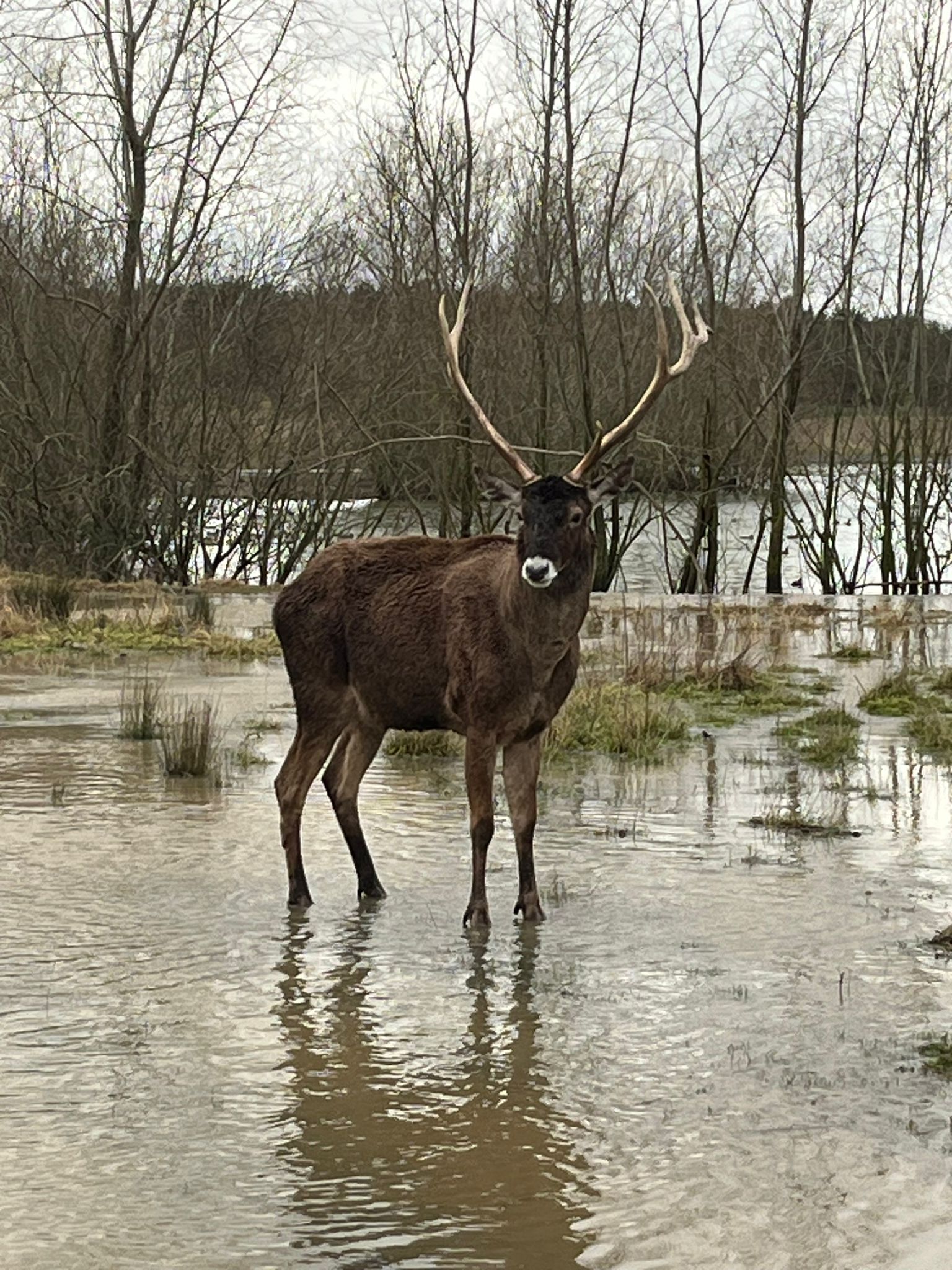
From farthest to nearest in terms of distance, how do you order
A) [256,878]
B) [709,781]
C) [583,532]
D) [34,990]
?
[709,781]
[256,878]
[583,532]
[34,990]

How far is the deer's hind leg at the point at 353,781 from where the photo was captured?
7754mm

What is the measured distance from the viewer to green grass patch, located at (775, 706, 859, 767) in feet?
37.6

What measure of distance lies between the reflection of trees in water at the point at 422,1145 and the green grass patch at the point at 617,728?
5383 mm

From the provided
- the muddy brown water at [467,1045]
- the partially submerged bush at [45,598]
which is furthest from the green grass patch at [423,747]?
the partially submerged bush at [45,598]

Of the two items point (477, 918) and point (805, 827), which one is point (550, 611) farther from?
point (805, 827)

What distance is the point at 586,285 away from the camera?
30406 mm

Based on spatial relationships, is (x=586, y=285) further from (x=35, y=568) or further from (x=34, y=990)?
(x=34, y=990)

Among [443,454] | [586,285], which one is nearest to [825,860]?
[443,454]

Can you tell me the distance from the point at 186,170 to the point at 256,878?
627 inches

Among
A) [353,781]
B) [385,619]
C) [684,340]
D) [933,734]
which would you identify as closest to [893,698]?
[933,734]

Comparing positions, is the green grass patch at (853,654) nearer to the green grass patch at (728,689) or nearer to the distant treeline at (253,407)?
the green grass patch at (728,689)

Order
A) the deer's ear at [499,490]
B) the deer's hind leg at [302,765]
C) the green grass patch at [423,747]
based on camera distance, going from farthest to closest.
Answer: the green grass patch at [423,747] < the deer's hind leg at [302,765] < the deer's ear at [499,490]

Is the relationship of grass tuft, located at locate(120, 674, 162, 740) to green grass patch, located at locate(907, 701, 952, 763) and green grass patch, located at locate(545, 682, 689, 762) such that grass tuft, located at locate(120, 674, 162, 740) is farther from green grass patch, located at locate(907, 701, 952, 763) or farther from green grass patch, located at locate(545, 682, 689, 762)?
green grass patch, located at locate(907, 701, 952, 763)

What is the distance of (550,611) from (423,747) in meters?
4.34
